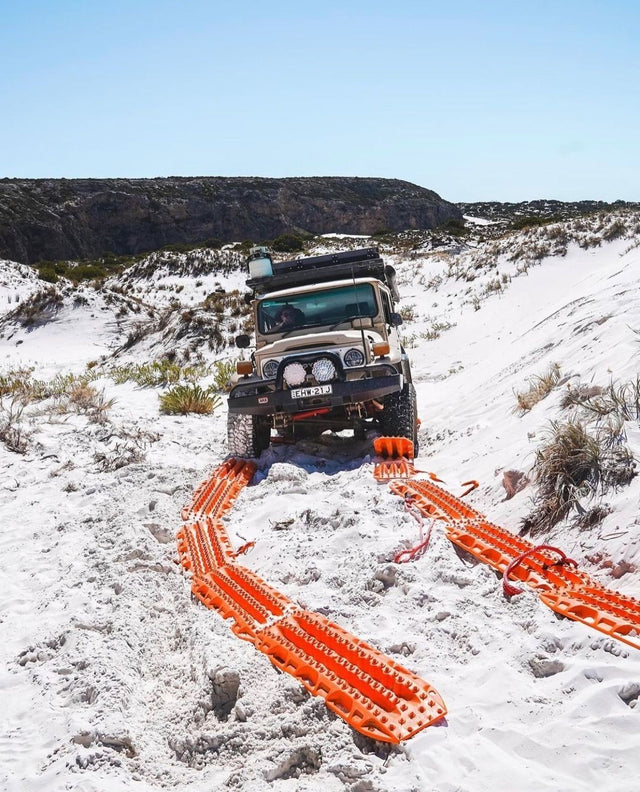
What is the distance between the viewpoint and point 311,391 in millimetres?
5930

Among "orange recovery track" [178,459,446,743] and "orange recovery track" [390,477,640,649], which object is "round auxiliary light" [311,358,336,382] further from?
"orange recovery track" [178,459,446,743]

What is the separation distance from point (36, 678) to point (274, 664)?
106 centimetres

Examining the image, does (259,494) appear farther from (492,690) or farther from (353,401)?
(492,690)

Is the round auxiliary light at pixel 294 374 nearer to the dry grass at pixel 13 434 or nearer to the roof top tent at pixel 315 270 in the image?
the roof top tent at pixel 315 270

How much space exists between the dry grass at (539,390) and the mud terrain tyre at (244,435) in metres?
2.54

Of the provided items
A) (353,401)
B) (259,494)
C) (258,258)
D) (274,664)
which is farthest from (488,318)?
(274,664)

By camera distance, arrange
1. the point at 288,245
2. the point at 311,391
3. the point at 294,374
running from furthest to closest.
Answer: the point at 288,245
the point at 294,374
the point at 311,391

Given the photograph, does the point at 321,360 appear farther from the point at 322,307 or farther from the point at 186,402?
the point at 186,402

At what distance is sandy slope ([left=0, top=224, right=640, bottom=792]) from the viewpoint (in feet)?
7.02

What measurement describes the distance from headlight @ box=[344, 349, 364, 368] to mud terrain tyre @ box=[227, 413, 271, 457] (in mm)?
1094

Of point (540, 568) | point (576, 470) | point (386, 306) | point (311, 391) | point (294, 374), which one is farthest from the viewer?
point (386, 306)

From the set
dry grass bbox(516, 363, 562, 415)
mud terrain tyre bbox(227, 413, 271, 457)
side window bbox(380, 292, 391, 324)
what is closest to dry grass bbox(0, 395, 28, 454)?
mud terrain tyre bbox(227, 413, 271, 457)

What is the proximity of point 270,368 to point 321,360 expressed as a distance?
64 centimetres

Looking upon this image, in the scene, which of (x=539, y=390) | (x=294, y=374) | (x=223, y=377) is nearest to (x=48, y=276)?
(x=223, y=377)
